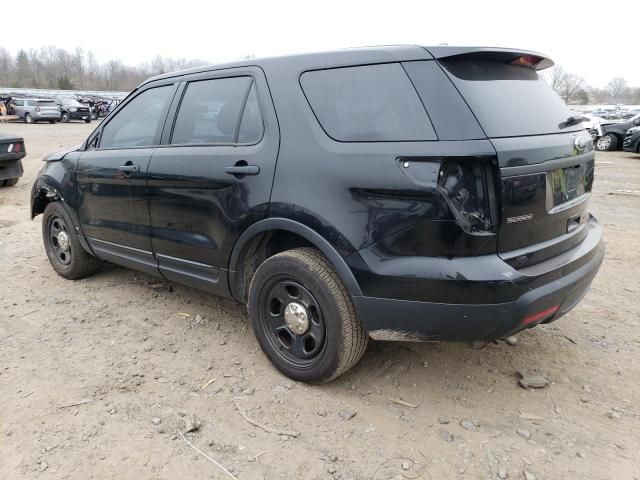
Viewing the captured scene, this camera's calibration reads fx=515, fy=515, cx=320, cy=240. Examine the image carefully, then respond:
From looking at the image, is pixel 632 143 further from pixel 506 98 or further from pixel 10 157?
pixel 10 157

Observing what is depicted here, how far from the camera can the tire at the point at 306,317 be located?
2.73 m

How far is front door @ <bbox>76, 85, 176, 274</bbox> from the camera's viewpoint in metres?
3.80

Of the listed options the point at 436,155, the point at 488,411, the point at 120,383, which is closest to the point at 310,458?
the point at 488,411

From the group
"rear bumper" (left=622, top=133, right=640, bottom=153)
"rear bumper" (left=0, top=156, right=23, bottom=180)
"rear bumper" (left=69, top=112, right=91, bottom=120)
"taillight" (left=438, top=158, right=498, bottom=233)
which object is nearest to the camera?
"taillight" (left=438, top=158, right=498, bottom=233)

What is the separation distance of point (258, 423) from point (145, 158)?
208 cm

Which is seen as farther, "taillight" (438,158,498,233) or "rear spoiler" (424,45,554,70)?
"rear spoiler" (424,45,554,70)

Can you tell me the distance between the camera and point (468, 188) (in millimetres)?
2338

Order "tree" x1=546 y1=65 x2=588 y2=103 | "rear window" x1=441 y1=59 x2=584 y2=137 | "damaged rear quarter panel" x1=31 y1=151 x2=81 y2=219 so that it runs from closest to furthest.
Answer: "rear window" x1=441 y1=59 x2=584 y2=137 < "damaged rear quarter panel" x1=31 y1=151 x2=81 y2=219 < "tree" x1=546 y1=65 x2=588 y2=103

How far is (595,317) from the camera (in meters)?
3.88

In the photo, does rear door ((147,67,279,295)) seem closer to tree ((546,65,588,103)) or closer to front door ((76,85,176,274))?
front door ((76,85,176,274))

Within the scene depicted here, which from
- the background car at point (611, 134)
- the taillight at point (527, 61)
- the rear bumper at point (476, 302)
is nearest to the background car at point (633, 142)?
the background car at point (611, 134)

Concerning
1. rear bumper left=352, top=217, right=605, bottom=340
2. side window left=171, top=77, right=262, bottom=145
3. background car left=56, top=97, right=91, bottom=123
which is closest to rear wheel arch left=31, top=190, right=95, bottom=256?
side window left=171, top=77, right=262, bottom=145

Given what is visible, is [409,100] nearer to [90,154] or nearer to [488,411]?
[488,411]

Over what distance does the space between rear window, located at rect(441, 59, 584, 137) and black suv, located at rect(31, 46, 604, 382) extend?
0.04ft
